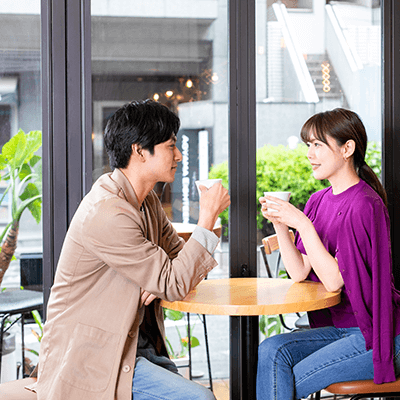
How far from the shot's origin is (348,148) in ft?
6.25

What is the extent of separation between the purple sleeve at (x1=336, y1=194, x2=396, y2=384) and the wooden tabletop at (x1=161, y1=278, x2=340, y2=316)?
87 mm

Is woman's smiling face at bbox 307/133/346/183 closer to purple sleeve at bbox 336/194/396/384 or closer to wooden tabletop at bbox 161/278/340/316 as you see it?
purple sleeve at bbox 336/194/396/384

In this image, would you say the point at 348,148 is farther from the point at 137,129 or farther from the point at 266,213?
the point at 137,129

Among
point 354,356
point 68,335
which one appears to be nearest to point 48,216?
point 68,335

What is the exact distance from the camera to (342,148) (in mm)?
1911

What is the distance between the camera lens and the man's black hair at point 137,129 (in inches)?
64.1

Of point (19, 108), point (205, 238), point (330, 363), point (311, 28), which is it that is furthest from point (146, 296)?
point (311, 28)

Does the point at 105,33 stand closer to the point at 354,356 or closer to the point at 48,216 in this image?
the point at 48,216

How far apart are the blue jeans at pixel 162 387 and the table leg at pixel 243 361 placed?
2.76 feet

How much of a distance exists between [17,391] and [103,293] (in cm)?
47

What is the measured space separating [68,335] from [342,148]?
1230 millimetres

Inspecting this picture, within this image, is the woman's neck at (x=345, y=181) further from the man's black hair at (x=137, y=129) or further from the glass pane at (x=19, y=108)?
the glass pane at (x=19, y=108)

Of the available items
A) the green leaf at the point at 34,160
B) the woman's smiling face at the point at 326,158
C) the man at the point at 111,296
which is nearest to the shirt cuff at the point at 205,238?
the man at the point at 111,296

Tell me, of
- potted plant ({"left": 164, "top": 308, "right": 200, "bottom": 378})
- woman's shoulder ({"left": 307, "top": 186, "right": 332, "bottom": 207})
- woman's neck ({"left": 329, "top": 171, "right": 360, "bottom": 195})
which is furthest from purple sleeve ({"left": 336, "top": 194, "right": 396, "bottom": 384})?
potted plant ({"left": 164, "top": 308, "right": 200, "bottom": 378})
